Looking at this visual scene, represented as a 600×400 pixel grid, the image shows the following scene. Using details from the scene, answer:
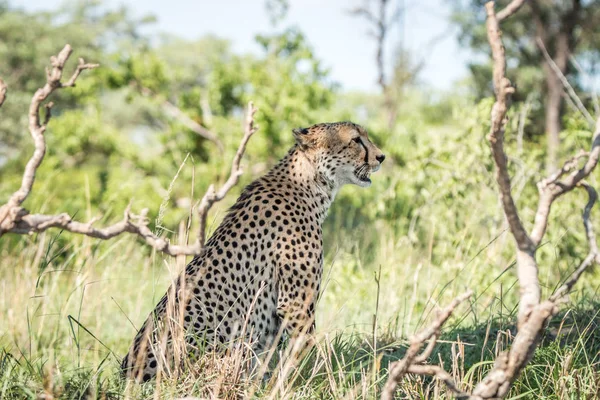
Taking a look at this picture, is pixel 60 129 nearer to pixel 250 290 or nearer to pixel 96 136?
pixel 96 136

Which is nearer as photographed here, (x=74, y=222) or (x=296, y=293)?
(x=74, y=222)

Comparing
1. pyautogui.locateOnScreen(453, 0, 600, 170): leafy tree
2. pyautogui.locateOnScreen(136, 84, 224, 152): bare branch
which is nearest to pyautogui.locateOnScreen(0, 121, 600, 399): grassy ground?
pyautogui.locateOnScreen(136, 84, 224, 152): bare branch

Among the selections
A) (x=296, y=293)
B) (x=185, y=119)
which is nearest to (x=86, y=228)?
(x=296, y=293)

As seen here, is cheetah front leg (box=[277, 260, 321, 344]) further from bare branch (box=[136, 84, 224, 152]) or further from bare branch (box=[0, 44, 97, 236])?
bare branch (box=[136, 84, 224, 152])

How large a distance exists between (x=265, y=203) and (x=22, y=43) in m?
24.2

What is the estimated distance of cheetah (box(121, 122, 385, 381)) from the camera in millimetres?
2746

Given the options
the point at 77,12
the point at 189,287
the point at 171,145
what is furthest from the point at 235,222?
the point at 77,12

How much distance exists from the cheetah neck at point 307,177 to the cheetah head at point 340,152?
0.07 feet

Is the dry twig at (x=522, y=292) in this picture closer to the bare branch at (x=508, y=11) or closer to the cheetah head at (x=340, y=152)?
the bare branch at (x=508, y=11)

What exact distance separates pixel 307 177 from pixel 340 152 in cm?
22

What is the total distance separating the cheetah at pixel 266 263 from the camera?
275cm

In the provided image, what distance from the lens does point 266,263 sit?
Result: 3.06 metres

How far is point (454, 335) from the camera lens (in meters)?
3.46

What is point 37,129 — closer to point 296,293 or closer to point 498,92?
point 498,92
